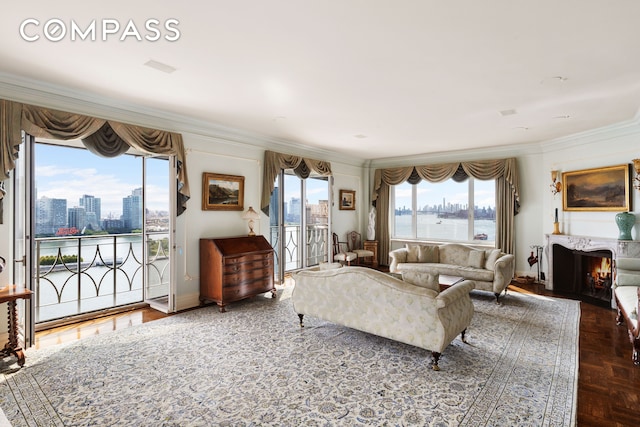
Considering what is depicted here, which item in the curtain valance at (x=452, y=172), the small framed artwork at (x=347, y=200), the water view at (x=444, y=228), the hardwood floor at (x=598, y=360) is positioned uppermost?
the curtain valance at (x=452, y=172)

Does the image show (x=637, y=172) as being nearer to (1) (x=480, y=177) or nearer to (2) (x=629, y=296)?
(2) (x=629, y=296)

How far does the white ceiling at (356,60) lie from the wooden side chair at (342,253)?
3184 mm

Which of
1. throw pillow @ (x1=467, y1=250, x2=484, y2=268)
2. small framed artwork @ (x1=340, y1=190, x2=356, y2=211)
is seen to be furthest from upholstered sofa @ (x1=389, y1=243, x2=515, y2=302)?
small framed artwork @ (x1=340, y1=190, x2=356, y2=211)

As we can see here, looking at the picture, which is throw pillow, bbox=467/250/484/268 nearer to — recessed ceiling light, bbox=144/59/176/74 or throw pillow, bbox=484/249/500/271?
throw pillow, bbox=484/249/500/271

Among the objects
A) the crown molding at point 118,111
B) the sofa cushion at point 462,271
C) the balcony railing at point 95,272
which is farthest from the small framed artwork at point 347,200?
the balcony railing at point 95,272

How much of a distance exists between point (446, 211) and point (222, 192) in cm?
496

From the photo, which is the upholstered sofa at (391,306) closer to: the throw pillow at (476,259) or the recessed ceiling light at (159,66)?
the throw pillow at (476,259)

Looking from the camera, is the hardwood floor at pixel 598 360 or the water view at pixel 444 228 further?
the water view at pixel 444 228

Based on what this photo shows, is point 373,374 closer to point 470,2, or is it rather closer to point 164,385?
point 164,385

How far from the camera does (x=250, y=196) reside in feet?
18.2

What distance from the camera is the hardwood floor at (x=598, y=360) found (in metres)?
2.26

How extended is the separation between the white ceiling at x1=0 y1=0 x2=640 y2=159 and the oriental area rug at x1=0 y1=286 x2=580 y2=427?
2.64 meters

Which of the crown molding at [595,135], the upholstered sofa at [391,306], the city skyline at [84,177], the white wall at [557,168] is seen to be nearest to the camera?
the upholstered sofa at [391,306]

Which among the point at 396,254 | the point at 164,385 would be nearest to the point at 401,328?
the point at 164,385
